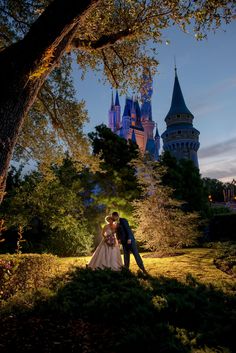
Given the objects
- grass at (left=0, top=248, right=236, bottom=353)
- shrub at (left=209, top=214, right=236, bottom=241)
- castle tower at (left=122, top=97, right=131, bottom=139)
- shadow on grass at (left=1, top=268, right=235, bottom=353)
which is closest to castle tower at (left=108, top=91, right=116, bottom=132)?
castle tower at (left=122, top=97, right=131, bottom=139)

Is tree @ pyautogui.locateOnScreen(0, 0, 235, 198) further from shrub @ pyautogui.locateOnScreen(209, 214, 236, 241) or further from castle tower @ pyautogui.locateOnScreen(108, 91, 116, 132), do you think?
castle tower @ pyautogui.locateOnScreen(108, 91, 116, 132)

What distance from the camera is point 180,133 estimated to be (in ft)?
314

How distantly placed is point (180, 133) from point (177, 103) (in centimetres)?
1065

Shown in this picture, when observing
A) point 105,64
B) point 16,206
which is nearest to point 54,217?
point 16,206

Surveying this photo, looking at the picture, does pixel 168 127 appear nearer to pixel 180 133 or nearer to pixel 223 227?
pixel 180 133

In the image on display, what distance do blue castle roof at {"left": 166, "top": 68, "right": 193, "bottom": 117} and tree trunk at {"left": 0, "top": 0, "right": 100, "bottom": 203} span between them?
9637 centimetres

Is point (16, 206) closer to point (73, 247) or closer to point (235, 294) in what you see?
point (73, 247)

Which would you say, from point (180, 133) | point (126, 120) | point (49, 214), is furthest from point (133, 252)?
point (126, 120)

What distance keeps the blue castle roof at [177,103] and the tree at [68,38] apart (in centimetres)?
9085

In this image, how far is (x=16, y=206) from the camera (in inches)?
687

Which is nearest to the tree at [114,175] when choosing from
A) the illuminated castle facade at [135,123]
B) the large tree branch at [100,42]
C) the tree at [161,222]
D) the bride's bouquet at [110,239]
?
the tree at [161,222]

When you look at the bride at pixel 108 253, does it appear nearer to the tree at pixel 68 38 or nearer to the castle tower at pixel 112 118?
the tree at pixel 68 38

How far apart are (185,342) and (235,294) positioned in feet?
9.77

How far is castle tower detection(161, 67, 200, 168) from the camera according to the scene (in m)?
94.9
